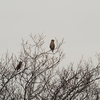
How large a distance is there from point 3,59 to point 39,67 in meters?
1.72

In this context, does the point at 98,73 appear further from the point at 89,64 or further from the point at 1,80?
the point at 1,80

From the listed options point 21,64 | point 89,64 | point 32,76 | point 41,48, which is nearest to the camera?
point 32,76

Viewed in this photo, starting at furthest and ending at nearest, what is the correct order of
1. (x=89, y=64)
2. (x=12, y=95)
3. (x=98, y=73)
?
(x=89, y=64)
(x=98, y=73)
(x=12, y=95)

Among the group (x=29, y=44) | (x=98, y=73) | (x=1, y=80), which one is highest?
(x=29, y=44)

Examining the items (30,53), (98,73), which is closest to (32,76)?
(30,53)

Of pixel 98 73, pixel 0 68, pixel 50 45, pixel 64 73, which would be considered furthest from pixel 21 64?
pixel 98 73

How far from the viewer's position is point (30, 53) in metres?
5.67

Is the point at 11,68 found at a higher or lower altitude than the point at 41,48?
lower

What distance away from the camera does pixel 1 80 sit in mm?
5254

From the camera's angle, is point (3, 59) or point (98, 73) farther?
point (98, 73)

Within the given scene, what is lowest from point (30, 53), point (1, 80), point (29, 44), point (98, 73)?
point (98, 73)

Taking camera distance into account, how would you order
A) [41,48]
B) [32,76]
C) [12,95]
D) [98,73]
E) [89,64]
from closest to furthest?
1. [32,76]
2. [41,48]
3. [12,95]
4. [98,73]
5. [89,64]

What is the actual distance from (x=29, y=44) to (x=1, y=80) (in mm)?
1972

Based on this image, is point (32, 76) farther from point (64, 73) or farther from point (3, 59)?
point (64, 73)
